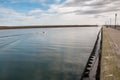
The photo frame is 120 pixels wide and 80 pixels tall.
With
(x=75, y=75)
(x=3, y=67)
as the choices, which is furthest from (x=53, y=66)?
(x=3, y=67)

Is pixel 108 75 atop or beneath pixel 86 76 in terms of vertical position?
atop

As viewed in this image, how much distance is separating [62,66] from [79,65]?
117 centimetres

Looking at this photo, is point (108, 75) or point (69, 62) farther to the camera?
point (69, 62)

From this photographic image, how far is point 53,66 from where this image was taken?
12.3 m

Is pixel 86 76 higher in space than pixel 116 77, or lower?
lower

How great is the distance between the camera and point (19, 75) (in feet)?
34.0

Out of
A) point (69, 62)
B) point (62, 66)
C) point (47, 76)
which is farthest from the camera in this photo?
point (69, 62)

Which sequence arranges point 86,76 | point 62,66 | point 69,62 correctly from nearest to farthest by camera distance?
point 86,76 < point 62,66 < point 69,62

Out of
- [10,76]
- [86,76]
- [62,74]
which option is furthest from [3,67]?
[86,76]

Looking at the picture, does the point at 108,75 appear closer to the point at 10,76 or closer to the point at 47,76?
the point at 47,76

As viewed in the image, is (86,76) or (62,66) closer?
(86,76)

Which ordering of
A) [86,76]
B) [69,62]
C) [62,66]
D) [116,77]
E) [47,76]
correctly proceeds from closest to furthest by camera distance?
[116,77] < [86,76] < [47,76] < [62,66] < [69,62]

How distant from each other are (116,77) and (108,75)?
0.25 meters

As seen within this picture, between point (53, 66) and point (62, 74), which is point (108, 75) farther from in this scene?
point (53, 66)
